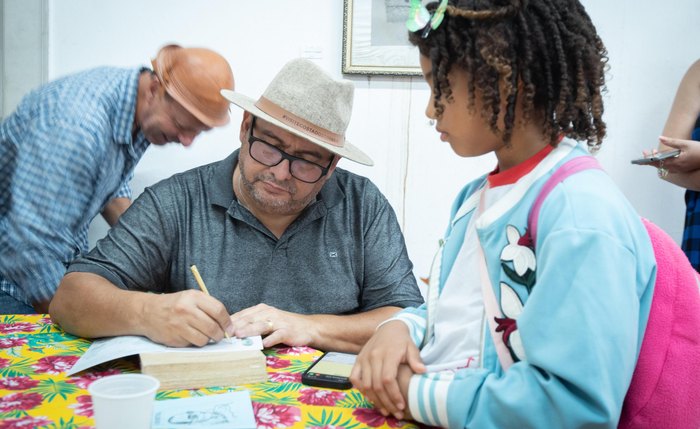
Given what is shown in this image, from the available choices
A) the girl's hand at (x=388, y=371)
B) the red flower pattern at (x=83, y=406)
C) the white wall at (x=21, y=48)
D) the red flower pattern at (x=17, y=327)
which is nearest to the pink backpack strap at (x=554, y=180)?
the girl's hand at (x=388, y=371)

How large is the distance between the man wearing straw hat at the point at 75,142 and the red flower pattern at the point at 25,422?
0.94 meters

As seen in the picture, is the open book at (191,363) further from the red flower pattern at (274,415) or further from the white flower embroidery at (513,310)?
the white flower embroidery at (513,310)

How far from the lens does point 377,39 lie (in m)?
2.31

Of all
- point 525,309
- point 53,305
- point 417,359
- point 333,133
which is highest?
point 333,133

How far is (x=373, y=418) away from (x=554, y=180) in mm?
452

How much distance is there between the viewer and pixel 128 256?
62.0 inches

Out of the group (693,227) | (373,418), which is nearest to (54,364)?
(373,418)

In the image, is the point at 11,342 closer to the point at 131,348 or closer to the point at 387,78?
the point at 131,348

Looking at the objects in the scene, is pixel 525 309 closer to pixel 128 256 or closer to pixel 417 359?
pixel 417 359

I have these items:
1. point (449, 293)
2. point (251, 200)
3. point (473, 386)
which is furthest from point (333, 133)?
point (473, 386)

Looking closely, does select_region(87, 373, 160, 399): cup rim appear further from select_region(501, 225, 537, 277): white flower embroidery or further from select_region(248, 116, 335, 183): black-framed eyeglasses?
select_region(248, 116, 335, 183): black-framed eyeglasses

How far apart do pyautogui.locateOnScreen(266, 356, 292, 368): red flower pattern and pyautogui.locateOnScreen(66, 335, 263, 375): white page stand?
0.04m

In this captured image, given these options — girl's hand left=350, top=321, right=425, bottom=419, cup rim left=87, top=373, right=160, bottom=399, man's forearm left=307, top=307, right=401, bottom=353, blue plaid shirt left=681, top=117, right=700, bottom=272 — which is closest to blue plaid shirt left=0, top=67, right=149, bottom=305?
man's forearm left=307, top=307, right=401, bottom=353

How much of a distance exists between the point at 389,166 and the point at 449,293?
150cm
